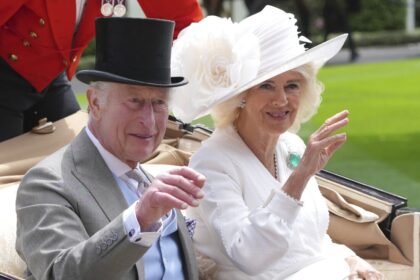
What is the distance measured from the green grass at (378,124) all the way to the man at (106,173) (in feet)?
14.1

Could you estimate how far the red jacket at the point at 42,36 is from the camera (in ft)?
12.0

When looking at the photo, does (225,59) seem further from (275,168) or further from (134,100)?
(134,100)

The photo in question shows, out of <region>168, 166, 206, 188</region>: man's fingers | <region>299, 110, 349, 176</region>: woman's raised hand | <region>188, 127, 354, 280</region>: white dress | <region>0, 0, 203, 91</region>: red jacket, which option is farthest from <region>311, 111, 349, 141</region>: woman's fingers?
<region>0, 0, 203, 91</region>: red jacket

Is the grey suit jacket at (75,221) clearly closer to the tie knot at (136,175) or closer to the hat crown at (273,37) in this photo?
the tie knot at (136,175)

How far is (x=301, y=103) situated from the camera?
3.31 m

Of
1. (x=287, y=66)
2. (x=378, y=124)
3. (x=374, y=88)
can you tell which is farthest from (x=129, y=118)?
(x=374, y=88)

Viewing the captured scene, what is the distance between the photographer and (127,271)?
2418 mm

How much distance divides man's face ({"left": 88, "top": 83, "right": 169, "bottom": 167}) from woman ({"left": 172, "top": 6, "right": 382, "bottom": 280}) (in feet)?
1.35

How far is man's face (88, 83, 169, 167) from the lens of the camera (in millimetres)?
2627

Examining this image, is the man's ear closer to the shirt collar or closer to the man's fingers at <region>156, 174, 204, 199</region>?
the shirt collar

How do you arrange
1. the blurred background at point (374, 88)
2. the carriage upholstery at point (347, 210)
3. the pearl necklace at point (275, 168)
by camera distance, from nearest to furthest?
the pearl necklace at point (275, 168) → the carriage upholstery at point (347, 210) → the blurred background at point (374, 88)

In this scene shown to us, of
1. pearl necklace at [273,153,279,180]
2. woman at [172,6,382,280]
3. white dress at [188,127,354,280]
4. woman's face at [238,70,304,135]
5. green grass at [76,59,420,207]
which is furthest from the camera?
green grass at [76,59,420,207]

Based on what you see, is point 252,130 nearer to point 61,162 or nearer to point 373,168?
point 61,162

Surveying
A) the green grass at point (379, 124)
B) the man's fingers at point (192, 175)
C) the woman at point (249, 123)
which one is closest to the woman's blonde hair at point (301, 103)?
the woman at point (249, 123)
